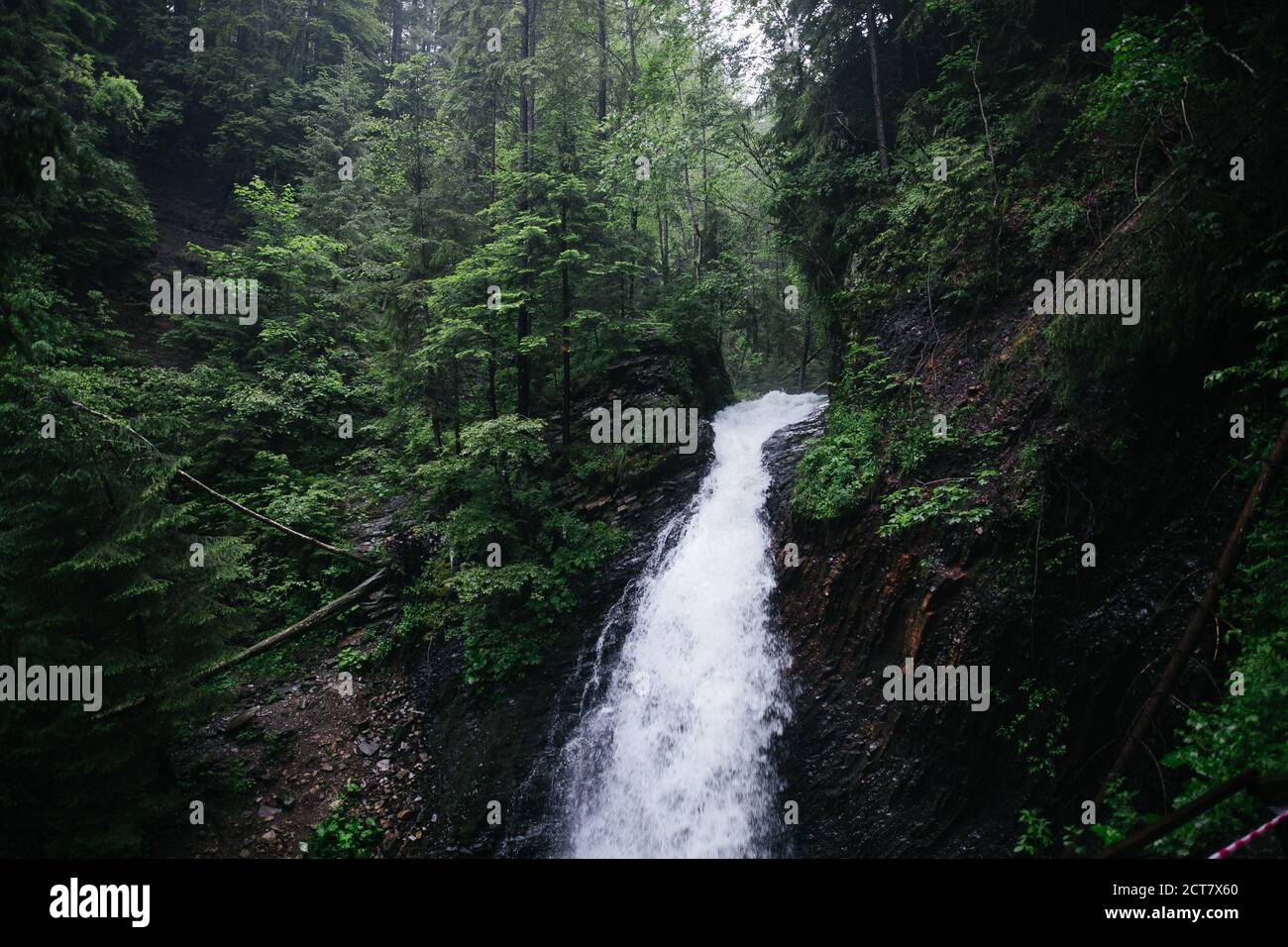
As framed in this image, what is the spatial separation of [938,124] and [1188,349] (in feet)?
23.6

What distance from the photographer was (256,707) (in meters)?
9.47

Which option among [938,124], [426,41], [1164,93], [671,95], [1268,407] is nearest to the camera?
[1268,407]

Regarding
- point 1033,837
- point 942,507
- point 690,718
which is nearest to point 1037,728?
point 1033,837

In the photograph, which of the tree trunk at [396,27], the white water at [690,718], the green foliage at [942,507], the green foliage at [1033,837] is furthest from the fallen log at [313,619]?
the tree trunk at [396,27]

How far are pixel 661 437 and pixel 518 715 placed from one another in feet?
22.5

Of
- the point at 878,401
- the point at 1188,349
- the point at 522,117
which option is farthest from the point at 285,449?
the point at 1188,349

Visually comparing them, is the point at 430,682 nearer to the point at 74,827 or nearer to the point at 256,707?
the point at 256,707

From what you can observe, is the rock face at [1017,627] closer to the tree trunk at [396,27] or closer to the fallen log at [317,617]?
the fallen log at [317,617]

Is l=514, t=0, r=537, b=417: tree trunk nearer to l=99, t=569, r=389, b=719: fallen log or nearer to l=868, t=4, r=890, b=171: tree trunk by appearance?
l=99, t=569, r=389, b=719: fallen log

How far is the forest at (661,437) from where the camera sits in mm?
5223

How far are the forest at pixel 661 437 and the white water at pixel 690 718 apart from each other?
9.2 inches

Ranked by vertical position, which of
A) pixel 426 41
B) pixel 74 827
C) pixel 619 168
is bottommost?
pixel 74 827

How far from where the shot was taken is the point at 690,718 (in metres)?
8.21

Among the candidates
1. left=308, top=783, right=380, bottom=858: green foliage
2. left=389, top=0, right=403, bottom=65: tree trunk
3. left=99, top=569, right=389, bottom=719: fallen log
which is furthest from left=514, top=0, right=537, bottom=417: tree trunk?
left=389, top=0, right=403, bottom=65: tree trunk
